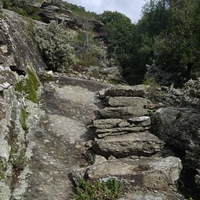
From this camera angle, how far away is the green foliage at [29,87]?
11.6 meters

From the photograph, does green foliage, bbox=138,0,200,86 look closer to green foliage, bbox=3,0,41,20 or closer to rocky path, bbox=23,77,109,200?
rocky path, bbox=23,77,109,200

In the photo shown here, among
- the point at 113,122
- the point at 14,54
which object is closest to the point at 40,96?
the point at 14,54

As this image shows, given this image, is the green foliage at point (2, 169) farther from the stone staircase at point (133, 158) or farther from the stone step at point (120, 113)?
the stone step at point (120, 113)

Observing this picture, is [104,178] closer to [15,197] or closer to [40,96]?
[15,197]

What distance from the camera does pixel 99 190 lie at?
6977 mm

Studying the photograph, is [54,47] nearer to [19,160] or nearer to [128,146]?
[128,146]

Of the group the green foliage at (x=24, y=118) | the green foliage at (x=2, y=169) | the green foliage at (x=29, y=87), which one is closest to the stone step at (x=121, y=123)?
the green foliage at (x=24, y=118)

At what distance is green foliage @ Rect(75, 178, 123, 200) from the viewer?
6762 mm

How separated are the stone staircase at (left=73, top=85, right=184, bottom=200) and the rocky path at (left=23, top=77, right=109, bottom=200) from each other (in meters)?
0.63

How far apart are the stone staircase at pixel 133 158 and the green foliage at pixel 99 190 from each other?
0.68 feet

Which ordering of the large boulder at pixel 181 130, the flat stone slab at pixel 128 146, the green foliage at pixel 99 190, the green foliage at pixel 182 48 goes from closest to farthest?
the green foliage at pixel 99 190 → the large boulder at pixel 181 130 → the flat stone slab at pixel 128 146 → the green foliage at pixel 182 48

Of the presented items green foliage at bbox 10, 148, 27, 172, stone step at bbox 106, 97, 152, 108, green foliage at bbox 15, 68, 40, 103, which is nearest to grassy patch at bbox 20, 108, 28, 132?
green foliage at bbox 15, 68, 40, 103

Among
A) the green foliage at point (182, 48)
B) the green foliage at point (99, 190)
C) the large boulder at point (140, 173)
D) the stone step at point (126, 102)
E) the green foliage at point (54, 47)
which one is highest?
the green foliage at point (182, 48)

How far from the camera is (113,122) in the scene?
10328mm
